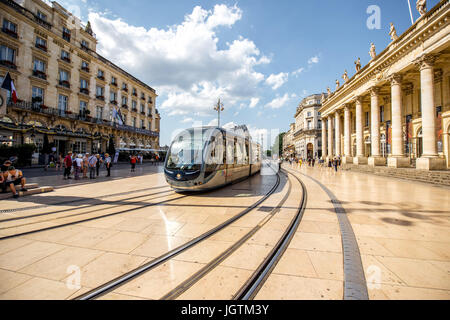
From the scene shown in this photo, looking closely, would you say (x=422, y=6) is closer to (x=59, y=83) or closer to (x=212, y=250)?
(x=212, y=250)

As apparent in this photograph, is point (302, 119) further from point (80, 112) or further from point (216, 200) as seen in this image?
point (216, 200)

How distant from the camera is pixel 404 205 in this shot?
606 centimetres

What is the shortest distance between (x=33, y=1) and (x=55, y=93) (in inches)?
425

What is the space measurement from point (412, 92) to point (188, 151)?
26263mm

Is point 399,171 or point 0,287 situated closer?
point 0,287

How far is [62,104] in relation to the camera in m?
25.0

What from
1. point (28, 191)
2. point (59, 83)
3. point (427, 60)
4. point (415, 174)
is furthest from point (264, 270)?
point (59, 83)

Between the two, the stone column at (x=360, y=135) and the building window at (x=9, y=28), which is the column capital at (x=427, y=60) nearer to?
the stone column at (x=360, y=135)

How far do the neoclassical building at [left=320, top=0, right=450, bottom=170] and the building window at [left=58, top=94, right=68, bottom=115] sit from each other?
1444 inches

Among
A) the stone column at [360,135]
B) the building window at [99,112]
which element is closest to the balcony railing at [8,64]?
the building window at [99,112]

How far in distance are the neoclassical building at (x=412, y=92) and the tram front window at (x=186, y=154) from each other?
15733 millimetres

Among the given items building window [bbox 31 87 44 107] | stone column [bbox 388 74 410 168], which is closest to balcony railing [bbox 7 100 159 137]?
building window [bbox 31 87 44 107]

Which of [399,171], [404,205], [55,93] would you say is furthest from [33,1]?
[399,171]
